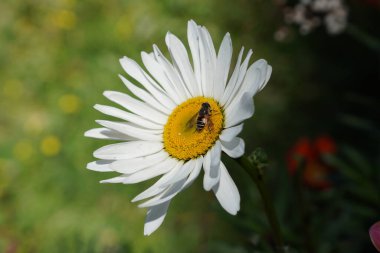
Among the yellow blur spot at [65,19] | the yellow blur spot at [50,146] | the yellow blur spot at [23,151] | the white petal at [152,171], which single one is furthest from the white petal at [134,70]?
the yellow blur spot at [65,19]

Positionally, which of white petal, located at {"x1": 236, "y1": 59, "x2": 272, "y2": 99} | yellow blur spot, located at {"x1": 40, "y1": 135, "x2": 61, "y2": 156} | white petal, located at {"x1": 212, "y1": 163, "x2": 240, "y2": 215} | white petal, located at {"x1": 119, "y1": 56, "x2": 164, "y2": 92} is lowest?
white petal, located at {"x1": 212, "y1": 163, "x2": 240, "y2": 215}

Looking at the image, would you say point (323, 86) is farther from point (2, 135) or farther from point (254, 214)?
point (2, 135)

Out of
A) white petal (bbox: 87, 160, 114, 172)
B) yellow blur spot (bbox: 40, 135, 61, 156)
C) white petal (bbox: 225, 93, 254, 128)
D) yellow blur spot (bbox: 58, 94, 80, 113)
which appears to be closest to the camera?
white petal (bbox: 225, 93, 254, 128)

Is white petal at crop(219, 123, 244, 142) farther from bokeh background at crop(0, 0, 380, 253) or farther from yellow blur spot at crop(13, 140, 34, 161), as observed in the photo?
yellow blur spot at crop(13, 140, 34, 161)

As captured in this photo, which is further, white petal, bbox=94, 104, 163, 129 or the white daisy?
white petal, bbox=94, 104, 163, 129

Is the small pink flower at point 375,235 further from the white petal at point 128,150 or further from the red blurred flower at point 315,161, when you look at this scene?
the red blurred flower at point 315,161

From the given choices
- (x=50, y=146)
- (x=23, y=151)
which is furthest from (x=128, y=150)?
(x=23, y=151)

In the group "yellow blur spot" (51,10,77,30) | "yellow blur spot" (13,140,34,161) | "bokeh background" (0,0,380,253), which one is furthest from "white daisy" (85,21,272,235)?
"yellow blur spot" (51,10,77,30)
